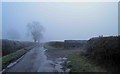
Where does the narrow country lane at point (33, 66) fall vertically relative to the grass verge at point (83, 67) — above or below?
below

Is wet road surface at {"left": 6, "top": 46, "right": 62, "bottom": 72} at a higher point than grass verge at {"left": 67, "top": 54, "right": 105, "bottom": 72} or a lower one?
lower

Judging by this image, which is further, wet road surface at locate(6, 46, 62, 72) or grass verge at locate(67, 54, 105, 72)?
wet road surface at locate(6, 46, 62, 72)

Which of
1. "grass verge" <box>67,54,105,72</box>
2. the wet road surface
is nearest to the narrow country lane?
the wet road surface

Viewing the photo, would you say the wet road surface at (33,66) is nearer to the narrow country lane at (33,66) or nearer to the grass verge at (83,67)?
the narrow country lane at (33,66)

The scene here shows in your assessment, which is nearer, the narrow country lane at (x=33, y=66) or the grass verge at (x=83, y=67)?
the grass verge at (x=83, y=67)

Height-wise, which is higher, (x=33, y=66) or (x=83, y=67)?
(x=83, y=67)

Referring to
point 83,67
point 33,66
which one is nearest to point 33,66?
point 33,66

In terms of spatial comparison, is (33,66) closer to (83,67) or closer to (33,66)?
(33,66)

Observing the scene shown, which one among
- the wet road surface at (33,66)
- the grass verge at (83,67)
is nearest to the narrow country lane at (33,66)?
the wet road surface at (33,66)

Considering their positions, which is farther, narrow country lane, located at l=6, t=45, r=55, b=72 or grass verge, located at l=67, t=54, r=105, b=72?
narrow country lane, located at l=6, t=45, r=55, b=72

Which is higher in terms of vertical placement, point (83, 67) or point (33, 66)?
point (83, 67)

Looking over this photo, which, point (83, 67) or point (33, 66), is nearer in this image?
point (83, 67)

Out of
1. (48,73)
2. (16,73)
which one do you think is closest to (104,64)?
(48,73)

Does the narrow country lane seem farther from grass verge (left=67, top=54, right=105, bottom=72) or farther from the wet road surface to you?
grass verge (left=67, top=54, right=105, bottom=72)
